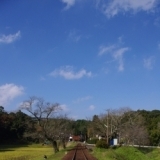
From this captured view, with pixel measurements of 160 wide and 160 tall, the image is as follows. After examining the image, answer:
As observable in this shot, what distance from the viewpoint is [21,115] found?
330 ft

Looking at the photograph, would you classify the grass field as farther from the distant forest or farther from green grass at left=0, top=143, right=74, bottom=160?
the distant forest

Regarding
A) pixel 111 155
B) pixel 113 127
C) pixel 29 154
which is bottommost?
pixel 111 155

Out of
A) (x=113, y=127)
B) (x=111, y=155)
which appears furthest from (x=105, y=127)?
(x=111, y=155)

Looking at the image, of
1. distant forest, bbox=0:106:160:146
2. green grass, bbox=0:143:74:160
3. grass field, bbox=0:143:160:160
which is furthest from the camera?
distant forest, bbox=0:106:160:146

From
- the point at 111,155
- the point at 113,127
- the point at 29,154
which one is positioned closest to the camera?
the point at 111,155

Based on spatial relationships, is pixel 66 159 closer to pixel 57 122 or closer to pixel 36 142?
pixel 57 122

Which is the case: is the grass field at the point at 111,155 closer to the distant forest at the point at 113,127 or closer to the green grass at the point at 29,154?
the green grass at the point at 29,154

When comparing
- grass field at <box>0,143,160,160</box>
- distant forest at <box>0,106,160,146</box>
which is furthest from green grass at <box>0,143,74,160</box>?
distant forest at <box>0,106,160,146</box>

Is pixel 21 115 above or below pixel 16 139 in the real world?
above

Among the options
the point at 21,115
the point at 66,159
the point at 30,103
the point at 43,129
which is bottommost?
the point at 66,159

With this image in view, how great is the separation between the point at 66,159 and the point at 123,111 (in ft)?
Answer: 150

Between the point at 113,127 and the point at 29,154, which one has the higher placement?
the point at 113,127

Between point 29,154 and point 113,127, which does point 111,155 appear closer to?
point 29,154

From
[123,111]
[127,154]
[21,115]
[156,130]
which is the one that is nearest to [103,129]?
[123,111]
